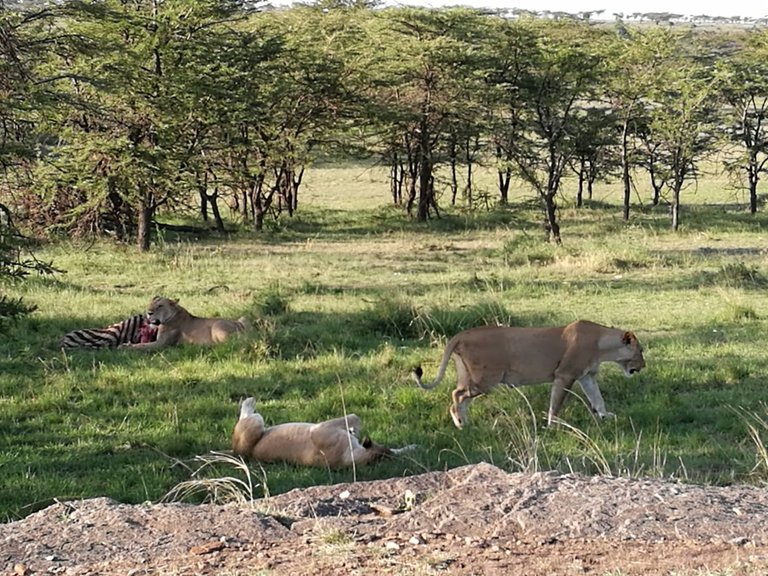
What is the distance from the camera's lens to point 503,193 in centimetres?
3566

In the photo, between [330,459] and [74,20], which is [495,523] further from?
[74,20]

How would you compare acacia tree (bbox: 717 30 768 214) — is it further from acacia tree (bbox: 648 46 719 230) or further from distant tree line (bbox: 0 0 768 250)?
acacia tree (bbox: 648 46 719 230)

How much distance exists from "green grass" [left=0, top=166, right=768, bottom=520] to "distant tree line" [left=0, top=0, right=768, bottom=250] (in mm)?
1963

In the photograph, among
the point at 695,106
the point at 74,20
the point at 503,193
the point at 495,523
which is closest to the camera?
the point at 495,523

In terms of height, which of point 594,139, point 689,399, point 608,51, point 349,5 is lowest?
point 689,399

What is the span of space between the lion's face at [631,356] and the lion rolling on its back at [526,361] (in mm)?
181

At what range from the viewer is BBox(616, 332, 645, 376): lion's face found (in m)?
8.50

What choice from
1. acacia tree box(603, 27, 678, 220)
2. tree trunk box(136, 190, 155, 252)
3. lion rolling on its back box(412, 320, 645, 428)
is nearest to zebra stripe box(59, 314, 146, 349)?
lion rolling on its back box(412, 320, 645, 428)

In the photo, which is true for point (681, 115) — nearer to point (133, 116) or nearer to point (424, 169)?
point (424, 169)

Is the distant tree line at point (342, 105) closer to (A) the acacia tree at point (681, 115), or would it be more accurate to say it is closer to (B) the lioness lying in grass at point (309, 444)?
(A) the acacia tree at point (681, 115)

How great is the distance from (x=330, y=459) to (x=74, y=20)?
1620 centimetres

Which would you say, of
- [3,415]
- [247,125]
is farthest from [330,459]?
[247,125]

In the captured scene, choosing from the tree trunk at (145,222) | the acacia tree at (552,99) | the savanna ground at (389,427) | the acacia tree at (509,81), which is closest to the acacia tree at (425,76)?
the acacia tree at (509,81)

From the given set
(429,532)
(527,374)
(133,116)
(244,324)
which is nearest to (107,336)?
(244,324)
